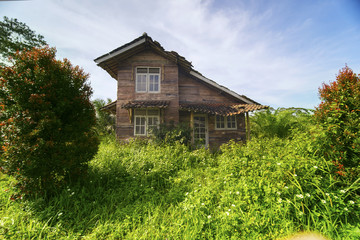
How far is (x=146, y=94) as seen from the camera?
1040cm

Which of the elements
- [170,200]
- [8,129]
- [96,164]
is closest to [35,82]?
[8,129]

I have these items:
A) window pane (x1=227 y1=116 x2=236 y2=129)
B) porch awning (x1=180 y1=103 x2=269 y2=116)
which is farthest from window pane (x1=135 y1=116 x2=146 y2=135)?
window pane (x1=227 y1=116 x2=236 y2=129)

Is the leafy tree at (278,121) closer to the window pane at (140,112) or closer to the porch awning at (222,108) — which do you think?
the porch awning at (222,108)

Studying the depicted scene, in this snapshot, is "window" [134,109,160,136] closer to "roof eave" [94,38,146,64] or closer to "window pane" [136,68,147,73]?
"window pane" [136,68,147,73]

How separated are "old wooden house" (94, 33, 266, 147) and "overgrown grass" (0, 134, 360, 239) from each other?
5967 millimetres

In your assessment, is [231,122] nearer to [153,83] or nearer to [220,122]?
[220,122]

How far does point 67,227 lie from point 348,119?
18.7ft

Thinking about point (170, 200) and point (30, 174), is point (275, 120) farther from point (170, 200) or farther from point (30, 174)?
point (30, 174)

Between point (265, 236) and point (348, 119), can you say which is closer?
point (265, 236)

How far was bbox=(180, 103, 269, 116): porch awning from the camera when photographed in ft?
31.5

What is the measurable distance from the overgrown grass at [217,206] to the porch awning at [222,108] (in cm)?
552

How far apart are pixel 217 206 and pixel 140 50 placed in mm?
10190

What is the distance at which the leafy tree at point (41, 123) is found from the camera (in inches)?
137

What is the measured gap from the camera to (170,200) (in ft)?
12.0
